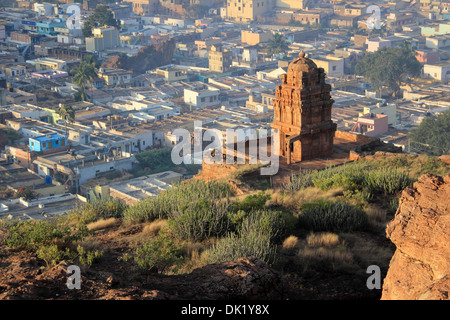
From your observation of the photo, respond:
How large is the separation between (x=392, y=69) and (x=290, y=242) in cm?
5804

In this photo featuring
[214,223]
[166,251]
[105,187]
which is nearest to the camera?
[166,251]

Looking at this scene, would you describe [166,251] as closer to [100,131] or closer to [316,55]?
[100,131]

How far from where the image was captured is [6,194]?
34875 millimetres

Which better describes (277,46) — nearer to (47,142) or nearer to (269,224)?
(47,142)

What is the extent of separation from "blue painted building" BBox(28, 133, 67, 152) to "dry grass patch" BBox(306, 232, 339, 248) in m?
33.8

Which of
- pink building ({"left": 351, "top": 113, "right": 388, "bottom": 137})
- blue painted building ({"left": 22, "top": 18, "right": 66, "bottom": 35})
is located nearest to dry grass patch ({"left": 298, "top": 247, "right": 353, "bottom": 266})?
pink building ({"left": 351, "top": 113, "right": 388, "bottom": 137})

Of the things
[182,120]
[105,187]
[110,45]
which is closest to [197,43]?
[110,45]

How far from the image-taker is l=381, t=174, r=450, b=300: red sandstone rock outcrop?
6.29 m

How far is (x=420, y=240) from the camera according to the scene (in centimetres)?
662

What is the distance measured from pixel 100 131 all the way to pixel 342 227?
38.8 meters

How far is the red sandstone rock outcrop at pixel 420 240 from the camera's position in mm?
6289

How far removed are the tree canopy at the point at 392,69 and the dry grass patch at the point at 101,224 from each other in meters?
56.3

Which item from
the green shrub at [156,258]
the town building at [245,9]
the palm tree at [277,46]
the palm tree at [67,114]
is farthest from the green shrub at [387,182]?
the town building at [245,9]

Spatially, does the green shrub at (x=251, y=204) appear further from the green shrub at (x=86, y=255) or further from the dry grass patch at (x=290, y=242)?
the green shrub at (x=86, y=255)
